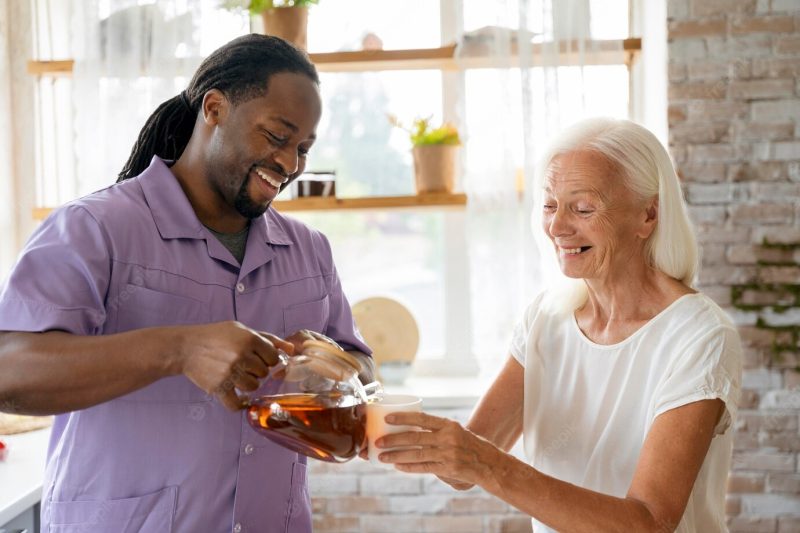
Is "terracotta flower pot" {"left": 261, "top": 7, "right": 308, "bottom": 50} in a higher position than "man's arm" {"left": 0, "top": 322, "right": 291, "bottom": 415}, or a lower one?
higher

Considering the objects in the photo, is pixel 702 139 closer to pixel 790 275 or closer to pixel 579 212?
pixel 790 275

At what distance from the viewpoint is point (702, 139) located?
9.34 feet

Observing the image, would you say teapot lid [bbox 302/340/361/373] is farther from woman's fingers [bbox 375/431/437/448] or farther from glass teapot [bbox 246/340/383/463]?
woman's fingers [bbox 375/431/437/448]

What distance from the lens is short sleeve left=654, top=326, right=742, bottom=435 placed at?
1493 mm

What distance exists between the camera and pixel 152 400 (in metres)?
1.38

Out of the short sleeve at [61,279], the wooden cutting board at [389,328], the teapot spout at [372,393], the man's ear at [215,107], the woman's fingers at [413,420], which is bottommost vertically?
the wooden cutting board at [389,328]

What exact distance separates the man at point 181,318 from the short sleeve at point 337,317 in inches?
2.7

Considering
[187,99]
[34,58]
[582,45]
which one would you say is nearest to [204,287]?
[187,99]

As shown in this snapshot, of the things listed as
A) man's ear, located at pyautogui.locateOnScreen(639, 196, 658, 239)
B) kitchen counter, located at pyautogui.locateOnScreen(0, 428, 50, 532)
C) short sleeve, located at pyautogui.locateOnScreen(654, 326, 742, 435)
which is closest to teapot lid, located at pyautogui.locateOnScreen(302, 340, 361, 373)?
short sleeve, located at pyautogui.locateOnScreen(654, 326, 742, 435)

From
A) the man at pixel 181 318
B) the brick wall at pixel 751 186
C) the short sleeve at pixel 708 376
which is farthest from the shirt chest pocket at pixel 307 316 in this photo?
the brick wall at pixel 751 186

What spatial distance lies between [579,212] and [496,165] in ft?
4.93

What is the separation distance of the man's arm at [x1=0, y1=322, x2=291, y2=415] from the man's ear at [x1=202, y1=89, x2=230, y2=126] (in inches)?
17.9

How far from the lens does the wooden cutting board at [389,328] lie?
324 centimetres

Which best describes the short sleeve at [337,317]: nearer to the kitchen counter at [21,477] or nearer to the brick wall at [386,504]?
the kitchen counter at [21,477]
